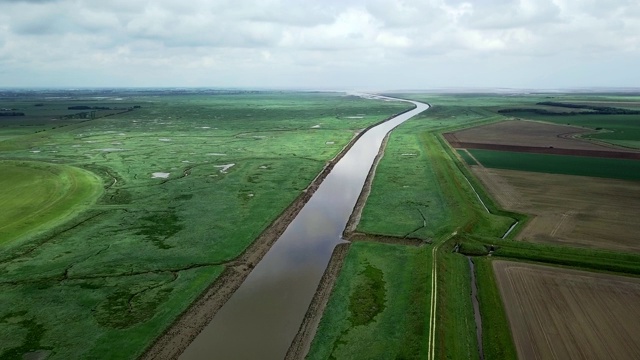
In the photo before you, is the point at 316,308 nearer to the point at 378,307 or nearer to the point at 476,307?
the point at 378,307

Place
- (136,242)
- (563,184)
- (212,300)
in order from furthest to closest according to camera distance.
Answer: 1. (563,184)
2. (136,242)
3. (212,300)

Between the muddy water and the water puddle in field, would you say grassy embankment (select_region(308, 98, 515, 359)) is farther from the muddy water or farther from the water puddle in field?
the water puddle in field

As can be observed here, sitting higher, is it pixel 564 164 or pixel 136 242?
pixel 564 164

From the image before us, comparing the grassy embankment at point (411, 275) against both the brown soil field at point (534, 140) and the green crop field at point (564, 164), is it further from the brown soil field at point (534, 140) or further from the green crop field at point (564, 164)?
the brown soil field at point (534, 140)

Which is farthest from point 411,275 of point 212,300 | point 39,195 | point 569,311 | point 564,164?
point 564,164

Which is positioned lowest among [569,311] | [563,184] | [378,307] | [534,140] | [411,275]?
[378,307]

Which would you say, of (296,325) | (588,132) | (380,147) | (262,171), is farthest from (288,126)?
(296,325)

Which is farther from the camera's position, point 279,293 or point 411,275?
point 411,275

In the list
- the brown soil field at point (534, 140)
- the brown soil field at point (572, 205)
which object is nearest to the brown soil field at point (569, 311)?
the brown soil field at point (572, 205)
